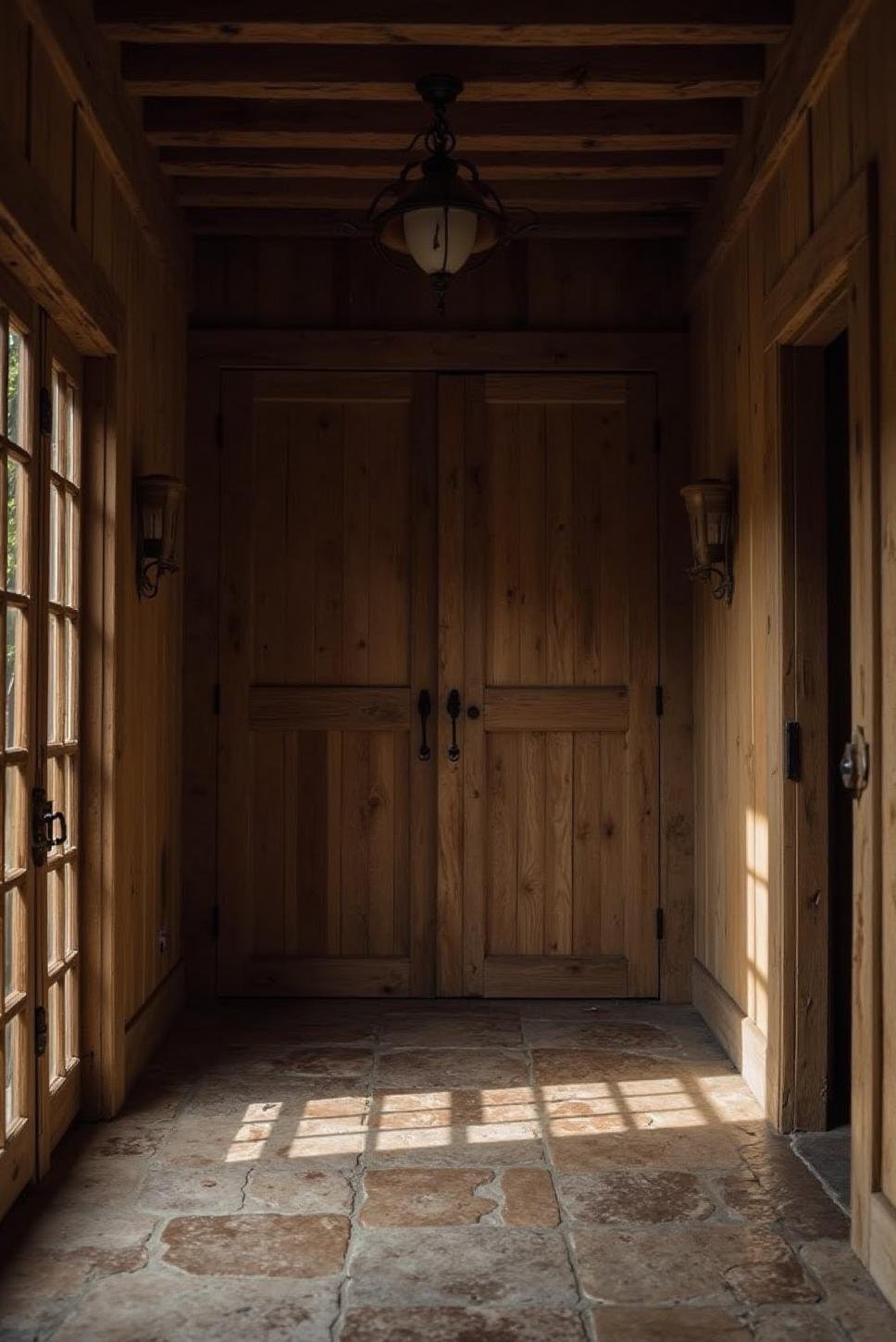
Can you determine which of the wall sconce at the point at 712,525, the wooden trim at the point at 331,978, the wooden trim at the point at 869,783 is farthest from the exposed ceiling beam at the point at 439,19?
the wooden trim at the point at 331,978

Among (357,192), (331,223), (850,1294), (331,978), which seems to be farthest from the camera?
(331,978)

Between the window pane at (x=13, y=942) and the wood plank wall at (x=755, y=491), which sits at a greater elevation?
the wood plank wall at (x=755, y=491)

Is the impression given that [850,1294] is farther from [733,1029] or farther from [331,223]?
[331,223]

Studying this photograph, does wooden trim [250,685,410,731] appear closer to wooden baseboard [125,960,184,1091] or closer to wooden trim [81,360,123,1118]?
wooden baseboard [125,960,184,1091]

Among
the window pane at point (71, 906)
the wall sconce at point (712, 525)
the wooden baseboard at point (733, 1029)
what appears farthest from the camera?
the wall sconce at point (712, 525)

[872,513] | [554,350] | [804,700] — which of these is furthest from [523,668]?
[872,513]

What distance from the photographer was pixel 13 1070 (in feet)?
9.86

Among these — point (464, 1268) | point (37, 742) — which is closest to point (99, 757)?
point (37, 742)

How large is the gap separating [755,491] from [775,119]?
1036 millimetres

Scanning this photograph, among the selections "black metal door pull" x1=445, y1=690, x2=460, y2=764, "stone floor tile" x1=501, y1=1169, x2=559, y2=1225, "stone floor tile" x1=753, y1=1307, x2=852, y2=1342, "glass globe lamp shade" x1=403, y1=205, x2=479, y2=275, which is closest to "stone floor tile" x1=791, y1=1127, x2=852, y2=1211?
"stone floor tile" x1=753, y1=1307, x2=852, y2=1342

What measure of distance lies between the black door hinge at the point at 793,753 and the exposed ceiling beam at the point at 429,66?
1785mm

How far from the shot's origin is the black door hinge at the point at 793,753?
361cm

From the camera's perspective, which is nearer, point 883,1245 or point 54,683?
point 883,1245

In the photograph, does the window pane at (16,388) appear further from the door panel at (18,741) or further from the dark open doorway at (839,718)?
the dark open doorway at (839,718)
